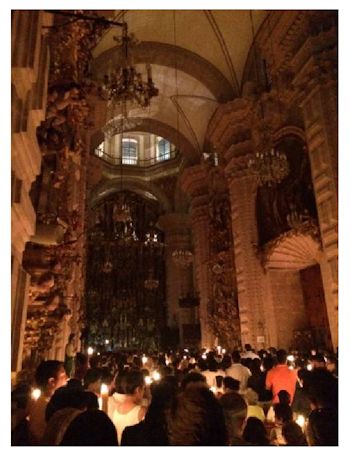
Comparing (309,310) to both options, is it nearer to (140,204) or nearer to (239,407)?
(239,407)

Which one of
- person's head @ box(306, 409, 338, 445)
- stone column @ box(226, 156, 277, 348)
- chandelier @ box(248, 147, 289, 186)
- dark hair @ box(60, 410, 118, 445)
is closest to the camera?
dark hair @ box(60, 410, 118, 445)

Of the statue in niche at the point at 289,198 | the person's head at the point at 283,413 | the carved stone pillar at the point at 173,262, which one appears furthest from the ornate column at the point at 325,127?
the carved stone pillar at the point at 173,262

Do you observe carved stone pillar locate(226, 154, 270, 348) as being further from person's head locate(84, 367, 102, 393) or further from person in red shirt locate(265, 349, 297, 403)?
person's head locate(84, 367, 102, 393)

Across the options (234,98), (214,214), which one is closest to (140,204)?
(214,214)

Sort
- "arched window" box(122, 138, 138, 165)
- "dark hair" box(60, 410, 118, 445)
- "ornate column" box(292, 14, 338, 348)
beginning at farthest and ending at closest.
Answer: "arched window" box(122, 138, 138, 165)
"ornate column" box(292, 14, 338, 348)
"dark hair" box(60, 410, 118, 445)

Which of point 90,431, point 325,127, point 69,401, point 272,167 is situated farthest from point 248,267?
point 90,431

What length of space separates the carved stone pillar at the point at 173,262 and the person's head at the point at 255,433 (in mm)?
23326

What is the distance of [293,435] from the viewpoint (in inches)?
107

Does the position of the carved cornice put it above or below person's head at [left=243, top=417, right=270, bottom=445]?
above

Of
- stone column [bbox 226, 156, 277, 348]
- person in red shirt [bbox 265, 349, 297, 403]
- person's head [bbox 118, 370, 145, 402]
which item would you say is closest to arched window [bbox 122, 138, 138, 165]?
stone column [bbox 226, 156, 277, 348]

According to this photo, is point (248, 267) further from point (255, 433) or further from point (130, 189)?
point (130, 189)

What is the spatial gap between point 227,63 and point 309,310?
398 inches

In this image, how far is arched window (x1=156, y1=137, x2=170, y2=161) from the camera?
96.2 feet

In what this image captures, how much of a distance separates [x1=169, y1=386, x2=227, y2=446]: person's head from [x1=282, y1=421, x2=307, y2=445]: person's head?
2.96ft
